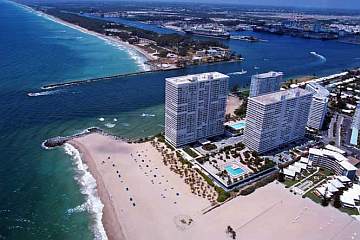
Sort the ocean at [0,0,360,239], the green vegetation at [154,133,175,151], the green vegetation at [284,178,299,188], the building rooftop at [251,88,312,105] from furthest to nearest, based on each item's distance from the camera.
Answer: the green vegetation at [154,133,175,151]
the building rooftop at [251,88,312,105]
the green vegetation at [284,178,299,188]
the ocean at [0,0,360,239]

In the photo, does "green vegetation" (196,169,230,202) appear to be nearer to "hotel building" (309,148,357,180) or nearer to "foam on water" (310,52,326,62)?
"hotel building" (309,148,357,180)

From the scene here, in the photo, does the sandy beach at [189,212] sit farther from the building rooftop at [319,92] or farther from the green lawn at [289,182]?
the building rooftop at [319,92]

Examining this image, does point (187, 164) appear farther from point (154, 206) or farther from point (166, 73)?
point (166, 73)

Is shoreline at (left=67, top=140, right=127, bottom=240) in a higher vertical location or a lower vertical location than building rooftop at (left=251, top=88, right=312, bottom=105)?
lower

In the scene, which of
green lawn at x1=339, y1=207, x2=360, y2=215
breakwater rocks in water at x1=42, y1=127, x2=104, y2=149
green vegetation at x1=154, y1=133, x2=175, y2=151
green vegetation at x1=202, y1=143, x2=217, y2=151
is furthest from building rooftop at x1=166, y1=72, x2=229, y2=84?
green lawn at x1=339, y1=207, x2=360, y2=215

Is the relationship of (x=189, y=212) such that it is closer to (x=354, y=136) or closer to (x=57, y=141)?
(x=57, y=141)

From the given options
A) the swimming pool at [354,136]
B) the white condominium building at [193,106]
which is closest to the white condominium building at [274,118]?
the white condominium building at [193,106]
